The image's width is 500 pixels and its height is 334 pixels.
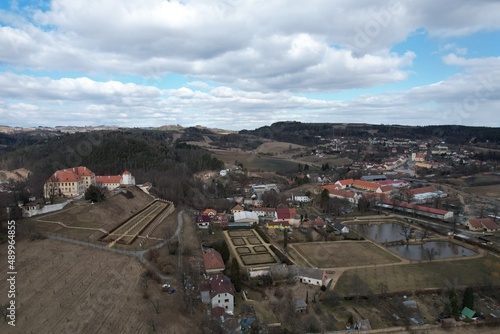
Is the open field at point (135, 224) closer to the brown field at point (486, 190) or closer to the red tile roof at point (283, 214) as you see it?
the red tile roof at point (283, 214)

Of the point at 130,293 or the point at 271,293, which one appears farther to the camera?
the point at 271,293

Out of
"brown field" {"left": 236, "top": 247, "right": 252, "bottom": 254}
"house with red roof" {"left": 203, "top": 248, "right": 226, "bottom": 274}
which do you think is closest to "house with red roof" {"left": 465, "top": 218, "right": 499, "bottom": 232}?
"brown field" {"left": 236, "top": 247, "right": 252, "bottom": 254}

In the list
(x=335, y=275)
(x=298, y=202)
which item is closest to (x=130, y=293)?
(x=335, y=275)

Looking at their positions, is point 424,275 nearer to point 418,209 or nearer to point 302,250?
point 302,250

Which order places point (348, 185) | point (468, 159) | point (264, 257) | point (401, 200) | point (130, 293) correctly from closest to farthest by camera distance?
point (130, 293)
point (264, 257)
point (401, 200)
point (348, 185)
point (468, 159)

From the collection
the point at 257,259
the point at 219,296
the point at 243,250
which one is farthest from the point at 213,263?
the point at 243,250

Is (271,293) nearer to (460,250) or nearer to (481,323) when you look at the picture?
(481,323)
